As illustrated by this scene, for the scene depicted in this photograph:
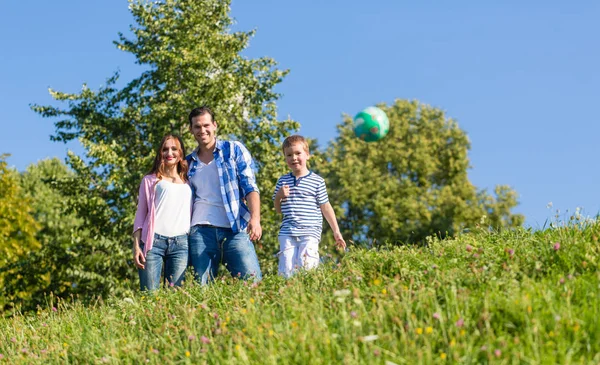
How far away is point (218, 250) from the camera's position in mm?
7555

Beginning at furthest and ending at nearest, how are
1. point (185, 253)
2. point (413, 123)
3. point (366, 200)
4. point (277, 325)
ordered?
point (413, 123) < point (366, 200) < point (185, 253) < point (277, 325)

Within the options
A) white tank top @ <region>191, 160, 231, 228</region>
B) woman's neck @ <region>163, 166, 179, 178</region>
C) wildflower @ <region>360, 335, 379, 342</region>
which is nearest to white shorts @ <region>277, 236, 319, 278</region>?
white tank top @ <region>191, 160, 231, 228</region>

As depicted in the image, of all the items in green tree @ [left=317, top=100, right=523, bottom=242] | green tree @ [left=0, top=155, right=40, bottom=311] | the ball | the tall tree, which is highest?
green tree @ [left=317, top=100, right=523, bottom=242]

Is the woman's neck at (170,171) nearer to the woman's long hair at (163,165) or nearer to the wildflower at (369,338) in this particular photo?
the woman's long hair at (163,165)

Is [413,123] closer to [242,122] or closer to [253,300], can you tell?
[242,122]

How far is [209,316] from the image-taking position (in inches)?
212

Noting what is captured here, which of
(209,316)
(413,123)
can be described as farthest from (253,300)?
(413,123)

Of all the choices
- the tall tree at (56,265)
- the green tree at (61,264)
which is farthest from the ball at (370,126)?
the tall tree at (56,265)

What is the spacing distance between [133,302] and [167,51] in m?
15.4

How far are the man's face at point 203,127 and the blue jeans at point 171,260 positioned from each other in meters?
1.17

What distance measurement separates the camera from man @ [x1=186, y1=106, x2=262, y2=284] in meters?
7.46

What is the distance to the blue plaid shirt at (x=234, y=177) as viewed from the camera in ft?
24.5

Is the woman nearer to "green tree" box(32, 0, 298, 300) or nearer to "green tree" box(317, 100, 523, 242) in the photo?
"green tree" box(32, 0, 298, 300)

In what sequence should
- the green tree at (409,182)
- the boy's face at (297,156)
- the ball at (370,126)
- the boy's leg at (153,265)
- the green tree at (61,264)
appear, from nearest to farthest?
1. the boy's leg at (153,265)
2. the boy's face at (297,156)
3. the ball at (370,126)
4. the green tree at (61,264)
5. the green tree at (409,182)
